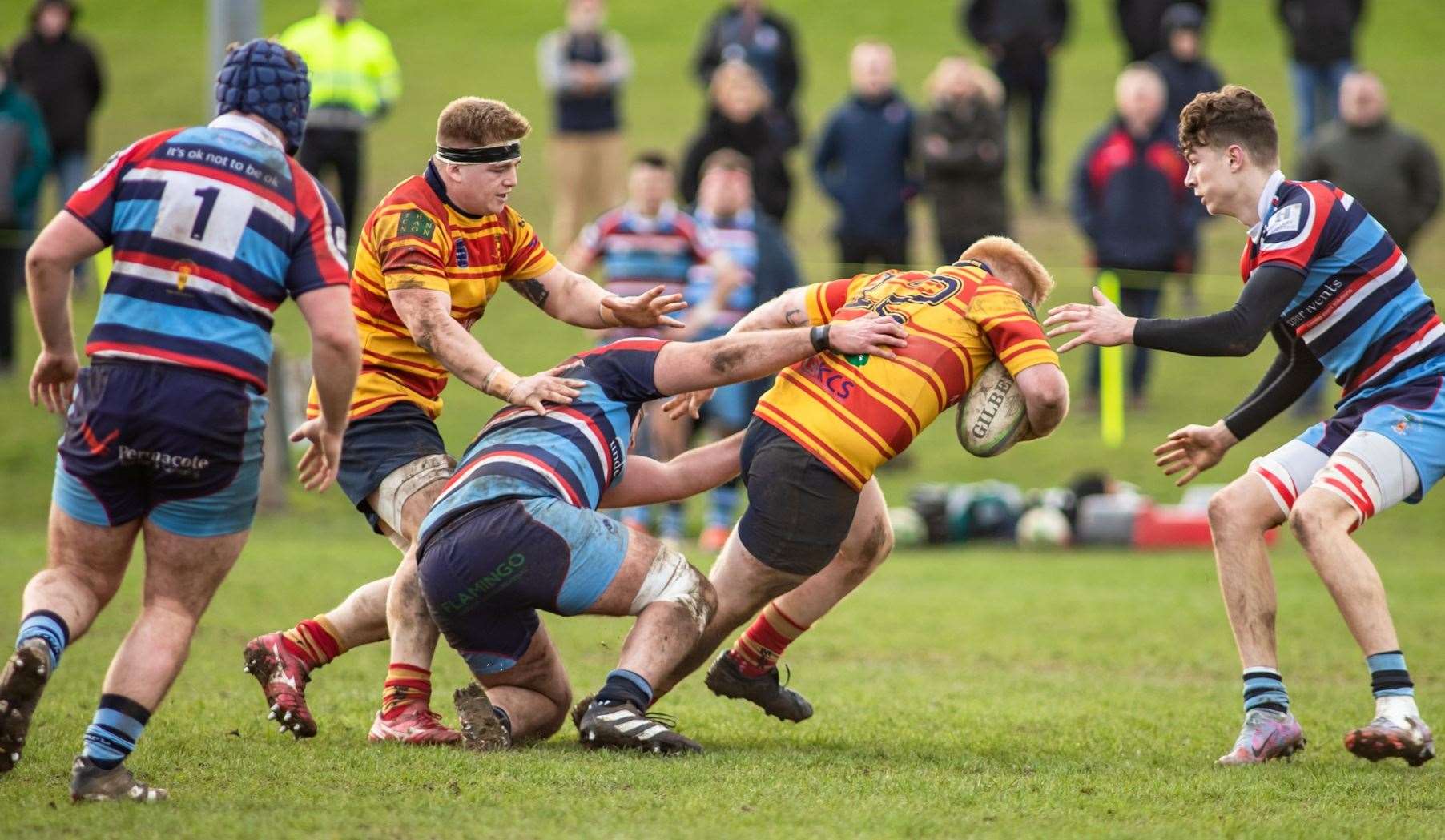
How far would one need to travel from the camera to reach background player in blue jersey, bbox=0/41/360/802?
4.72 meters

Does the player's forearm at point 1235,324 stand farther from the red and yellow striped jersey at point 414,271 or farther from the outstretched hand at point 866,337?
the red and yellow striped jersey at point 414,271

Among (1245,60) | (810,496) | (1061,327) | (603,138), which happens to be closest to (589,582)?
(810,496)

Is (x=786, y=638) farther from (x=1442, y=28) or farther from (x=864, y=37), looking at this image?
(x=1442, y=28)

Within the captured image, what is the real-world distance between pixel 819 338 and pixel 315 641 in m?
2.15

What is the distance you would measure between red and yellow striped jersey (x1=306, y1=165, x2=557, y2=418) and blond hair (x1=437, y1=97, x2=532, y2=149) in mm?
207

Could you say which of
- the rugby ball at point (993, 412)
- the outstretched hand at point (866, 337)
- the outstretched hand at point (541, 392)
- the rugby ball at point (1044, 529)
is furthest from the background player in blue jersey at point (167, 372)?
the rugby ball at point (1044, 529)

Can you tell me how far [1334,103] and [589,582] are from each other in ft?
46.4

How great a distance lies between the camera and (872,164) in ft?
47.7

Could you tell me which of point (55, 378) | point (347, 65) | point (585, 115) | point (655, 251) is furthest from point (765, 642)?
point (585, 115)

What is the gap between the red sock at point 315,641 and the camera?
20.2 feet

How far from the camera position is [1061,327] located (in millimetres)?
5594

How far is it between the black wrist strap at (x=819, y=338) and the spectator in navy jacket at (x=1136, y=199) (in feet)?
29.6

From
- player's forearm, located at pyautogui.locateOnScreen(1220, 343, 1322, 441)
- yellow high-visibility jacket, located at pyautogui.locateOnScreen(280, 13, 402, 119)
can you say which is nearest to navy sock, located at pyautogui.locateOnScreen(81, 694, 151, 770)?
player's forearm, located at pyautogui.locateOnScreen(1220, 343, 1322, 441)

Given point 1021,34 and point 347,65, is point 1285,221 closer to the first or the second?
point 347,65
